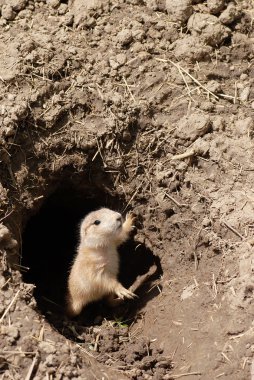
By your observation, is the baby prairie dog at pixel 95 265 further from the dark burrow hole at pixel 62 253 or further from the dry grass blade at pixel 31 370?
the dry grass blade at pixel 31 370

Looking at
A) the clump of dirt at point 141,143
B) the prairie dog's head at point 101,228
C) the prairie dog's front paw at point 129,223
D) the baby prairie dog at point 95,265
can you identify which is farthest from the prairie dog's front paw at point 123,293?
the prairie dog's front paw at point 129,223

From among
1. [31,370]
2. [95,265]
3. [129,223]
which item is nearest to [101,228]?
[129,223]

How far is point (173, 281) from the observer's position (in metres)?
7.55

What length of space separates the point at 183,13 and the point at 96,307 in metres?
4.19

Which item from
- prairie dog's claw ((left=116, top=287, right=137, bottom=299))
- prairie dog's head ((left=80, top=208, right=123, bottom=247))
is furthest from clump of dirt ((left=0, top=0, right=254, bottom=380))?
prairie dog's head ((left=80, top=208, right=123, bottom=247))

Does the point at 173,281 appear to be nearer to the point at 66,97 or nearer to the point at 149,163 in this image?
the point at 149,163

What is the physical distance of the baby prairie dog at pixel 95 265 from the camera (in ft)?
25.9

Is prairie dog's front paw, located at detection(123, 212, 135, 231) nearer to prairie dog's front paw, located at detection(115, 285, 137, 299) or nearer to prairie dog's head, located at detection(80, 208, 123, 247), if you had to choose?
prairie dog's head, located at detection(80, 208, 123, 247)

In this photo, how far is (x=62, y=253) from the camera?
32.8ft

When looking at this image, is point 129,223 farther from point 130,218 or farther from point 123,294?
point 123,294

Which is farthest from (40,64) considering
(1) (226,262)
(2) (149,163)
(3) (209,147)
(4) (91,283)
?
(1) (226,262)

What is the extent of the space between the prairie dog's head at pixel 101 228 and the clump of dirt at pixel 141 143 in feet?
1.65

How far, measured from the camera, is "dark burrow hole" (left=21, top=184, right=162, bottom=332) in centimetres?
834

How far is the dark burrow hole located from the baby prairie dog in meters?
0.31
